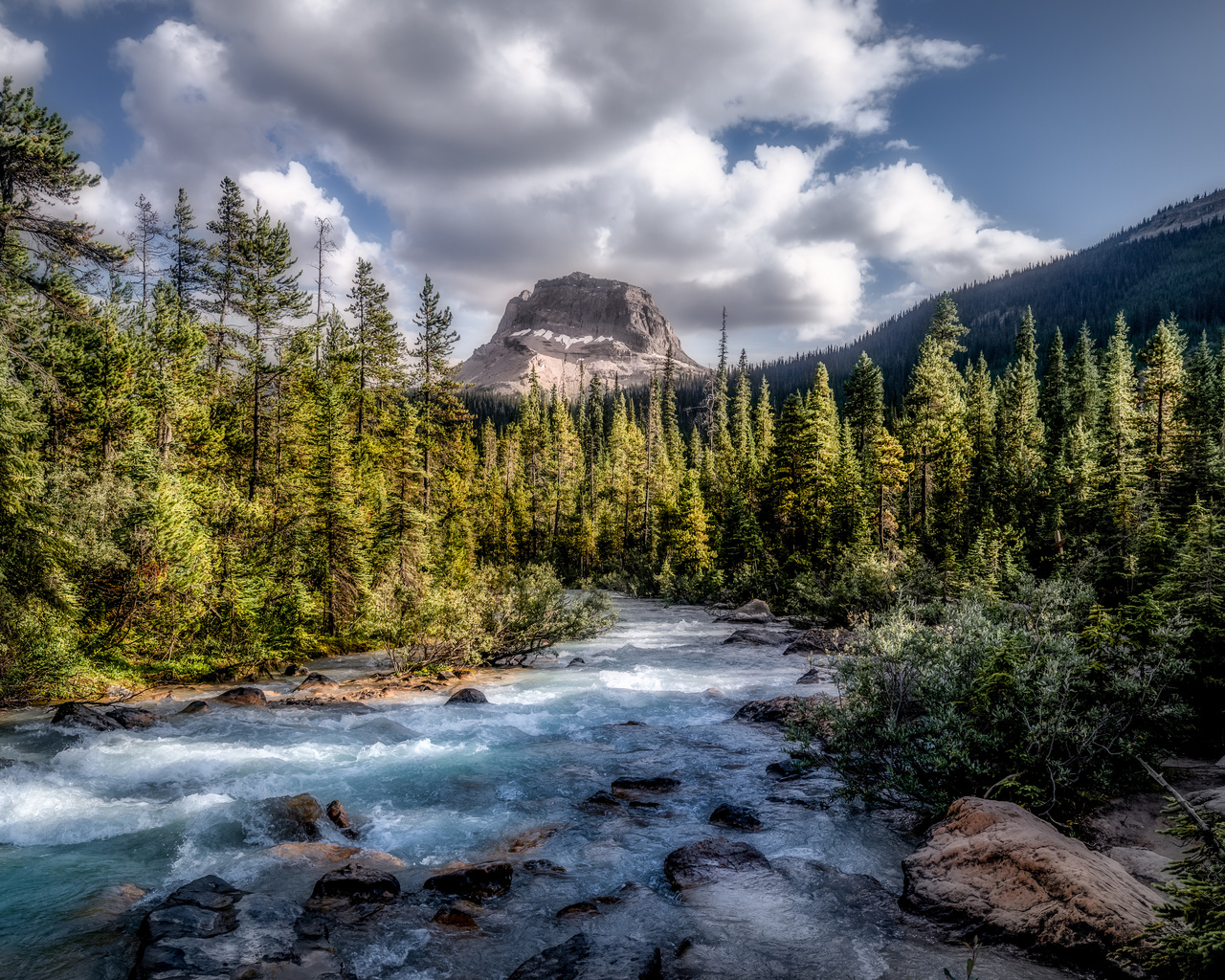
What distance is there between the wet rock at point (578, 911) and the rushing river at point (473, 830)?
0.14 metres

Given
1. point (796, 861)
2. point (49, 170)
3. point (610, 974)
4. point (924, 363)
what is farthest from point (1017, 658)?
point (924, 363)

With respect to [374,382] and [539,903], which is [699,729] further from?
[374,382]

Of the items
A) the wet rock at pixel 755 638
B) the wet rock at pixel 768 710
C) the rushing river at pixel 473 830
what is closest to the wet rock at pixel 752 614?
the wet rock at pixel 755 638

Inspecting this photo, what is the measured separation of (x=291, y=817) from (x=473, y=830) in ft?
9.10

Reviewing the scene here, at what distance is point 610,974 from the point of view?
616cm

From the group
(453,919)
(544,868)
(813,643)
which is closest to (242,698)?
(544,868)

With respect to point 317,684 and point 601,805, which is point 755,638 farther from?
point 601,805

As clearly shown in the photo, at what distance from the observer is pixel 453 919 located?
7.20m

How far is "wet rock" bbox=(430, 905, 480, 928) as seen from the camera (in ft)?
23.4

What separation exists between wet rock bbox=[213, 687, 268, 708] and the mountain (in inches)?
4686

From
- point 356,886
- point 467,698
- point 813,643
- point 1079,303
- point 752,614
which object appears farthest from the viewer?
point 1079,303

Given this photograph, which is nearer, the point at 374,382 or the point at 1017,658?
the point at 1017,658

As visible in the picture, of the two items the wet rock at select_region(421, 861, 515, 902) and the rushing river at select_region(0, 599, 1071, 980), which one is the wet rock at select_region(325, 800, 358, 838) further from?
the wet rock at select_region(421, 861, 515, 902)

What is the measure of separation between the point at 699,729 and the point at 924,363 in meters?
38.5
